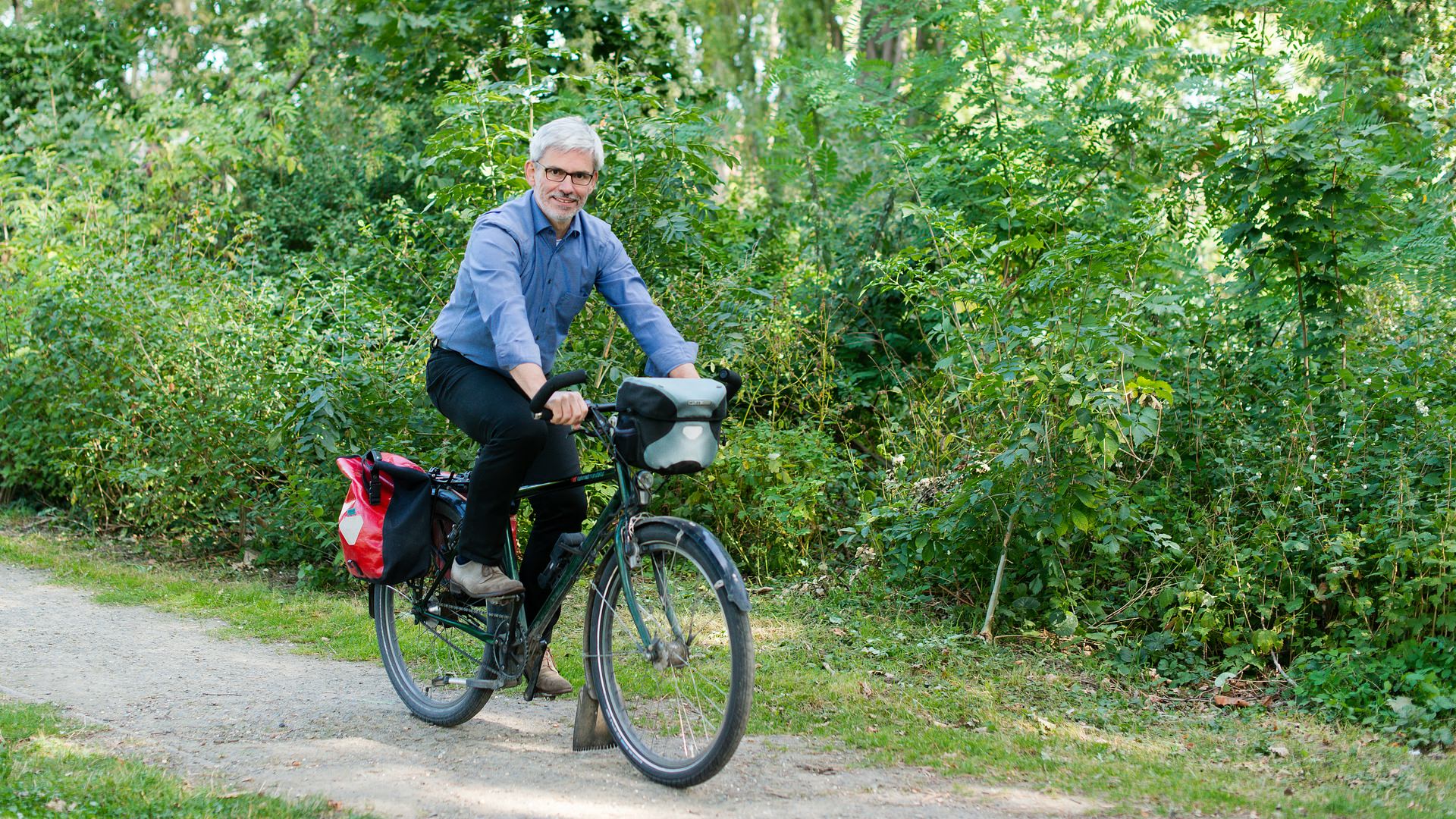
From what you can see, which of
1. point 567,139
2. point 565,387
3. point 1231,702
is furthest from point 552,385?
point 1231,702

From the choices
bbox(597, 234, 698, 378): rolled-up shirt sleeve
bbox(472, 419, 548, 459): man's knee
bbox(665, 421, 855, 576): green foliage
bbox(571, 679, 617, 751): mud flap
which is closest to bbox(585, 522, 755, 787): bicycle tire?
bbox(571, 679, 617, 751): mud flap

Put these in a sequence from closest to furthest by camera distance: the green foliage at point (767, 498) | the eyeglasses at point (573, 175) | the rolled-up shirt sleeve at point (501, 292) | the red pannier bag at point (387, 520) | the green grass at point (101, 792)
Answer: the green grass at point (101, 792)
the rolled-up shirt sleeve at point (501, 292)
the eyeglasses at point (573, 175)
the red pannier bag at point (387, 520)
the green foliage at point (767, 498)

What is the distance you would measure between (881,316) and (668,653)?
17.8 feet

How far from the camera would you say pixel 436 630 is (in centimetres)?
494

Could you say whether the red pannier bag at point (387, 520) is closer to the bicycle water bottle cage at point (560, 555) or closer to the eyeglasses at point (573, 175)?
the bicycle water bottle cage at point (560, 555)

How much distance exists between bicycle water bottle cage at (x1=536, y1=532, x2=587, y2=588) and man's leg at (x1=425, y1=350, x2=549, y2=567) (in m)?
0.19

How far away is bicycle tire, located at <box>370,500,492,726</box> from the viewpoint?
4691mm

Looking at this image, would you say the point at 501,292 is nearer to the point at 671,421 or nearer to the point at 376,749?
the point at 671,421

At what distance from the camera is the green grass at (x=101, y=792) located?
3.60 meters

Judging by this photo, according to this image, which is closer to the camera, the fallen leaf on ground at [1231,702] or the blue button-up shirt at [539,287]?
the blue button-up shirt at [539,287]

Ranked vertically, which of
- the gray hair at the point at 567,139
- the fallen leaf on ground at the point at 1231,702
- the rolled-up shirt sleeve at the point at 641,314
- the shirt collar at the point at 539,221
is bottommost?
the fallen leaf on ground at the point at 1231,702

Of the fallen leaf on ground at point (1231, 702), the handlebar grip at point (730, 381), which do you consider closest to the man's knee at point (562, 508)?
the handlebar grip at point (730, 381)

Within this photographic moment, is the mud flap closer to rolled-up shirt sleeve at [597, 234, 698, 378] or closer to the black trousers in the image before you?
the black trousers

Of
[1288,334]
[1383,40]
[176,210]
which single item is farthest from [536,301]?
[176,210]
